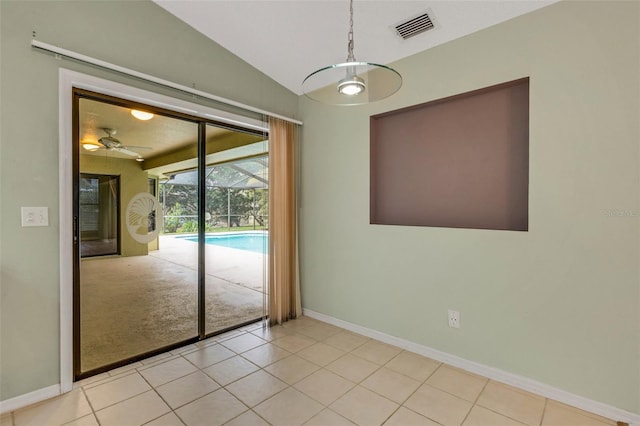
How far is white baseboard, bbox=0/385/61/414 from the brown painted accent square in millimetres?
2829

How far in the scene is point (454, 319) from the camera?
96.5 inches

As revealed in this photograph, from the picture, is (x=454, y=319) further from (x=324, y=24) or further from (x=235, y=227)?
(x=324, y=24)

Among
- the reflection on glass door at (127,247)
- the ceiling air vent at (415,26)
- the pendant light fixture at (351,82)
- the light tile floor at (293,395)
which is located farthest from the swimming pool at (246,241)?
the ceiling air vent at (415,26)

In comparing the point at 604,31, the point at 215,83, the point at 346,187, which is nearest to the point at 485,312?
the point at 346,187

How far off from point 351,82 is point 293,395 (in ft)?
6.84

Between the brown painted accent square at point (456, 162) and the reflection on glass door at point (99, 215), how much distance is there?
230 centimetres

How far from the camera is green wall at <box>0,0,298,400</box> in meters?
1.87

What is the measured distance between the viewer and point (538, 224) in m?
2.07

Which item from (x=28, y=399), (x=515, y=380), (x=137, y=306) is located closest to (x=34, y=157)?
(x=137, y=306)

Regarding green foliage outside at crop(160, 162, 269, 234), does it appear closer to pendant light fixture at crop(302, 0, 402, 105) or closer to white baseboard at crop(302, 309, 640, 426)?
pendant light fixture at crop(302, 0, 402, 105)

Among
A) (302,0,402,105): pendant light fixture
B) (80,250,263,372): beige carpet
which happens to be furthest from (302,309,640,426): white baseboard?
(302,0,402,105): pendant light fixture

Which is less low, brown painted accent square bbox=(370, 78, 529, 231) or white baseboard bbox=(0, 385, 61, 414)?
brown painted accent square bbox=(370, 78, 529, 231)

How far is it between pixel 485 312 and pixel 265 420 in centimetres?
176

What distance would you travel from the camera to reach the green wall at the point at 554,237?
1797mm
